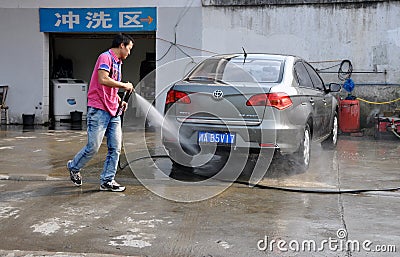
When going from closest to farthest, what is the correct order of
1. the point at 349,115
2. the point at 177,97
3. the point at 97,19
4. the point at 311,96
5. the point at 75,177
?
the point at 75,177 < the point at 177,97 < the point at 311,96 < the point at 349,115 < the point at 97,19

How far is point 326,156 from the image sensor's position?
8547 mm

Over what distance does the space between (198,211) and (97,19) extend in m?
8.90

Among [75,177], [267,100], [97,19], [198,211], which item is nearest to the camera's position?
[198,211]

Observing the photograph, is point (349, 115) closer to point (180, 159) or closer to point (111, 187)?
point (180, 159)

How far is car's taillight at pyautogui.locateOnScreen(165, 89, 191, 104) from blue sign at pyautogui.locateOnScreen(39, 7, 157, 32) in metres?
6.56

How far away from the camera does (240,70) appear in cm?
693

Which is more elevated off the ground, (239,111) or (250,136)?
(239,111)

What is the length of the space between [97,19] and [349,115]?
6308 mm

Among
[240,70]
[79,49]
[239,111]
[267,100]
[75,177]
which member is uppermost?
[79,49]

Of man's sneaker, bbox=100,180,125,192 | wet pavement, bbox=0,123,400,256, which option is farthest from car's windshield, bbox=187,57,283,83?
man's sneaker, bbox=100,180,125,192

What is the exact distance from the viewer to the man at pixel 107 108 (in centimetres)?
577

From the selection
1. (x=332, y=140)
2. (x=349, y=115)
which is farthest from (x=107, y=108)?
(x=349, y=115)

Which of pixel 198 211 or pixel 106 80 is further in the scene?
pixel 106 80

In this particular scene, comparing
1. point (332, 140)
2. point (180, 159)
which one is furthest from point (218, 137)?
point (332, 140)
